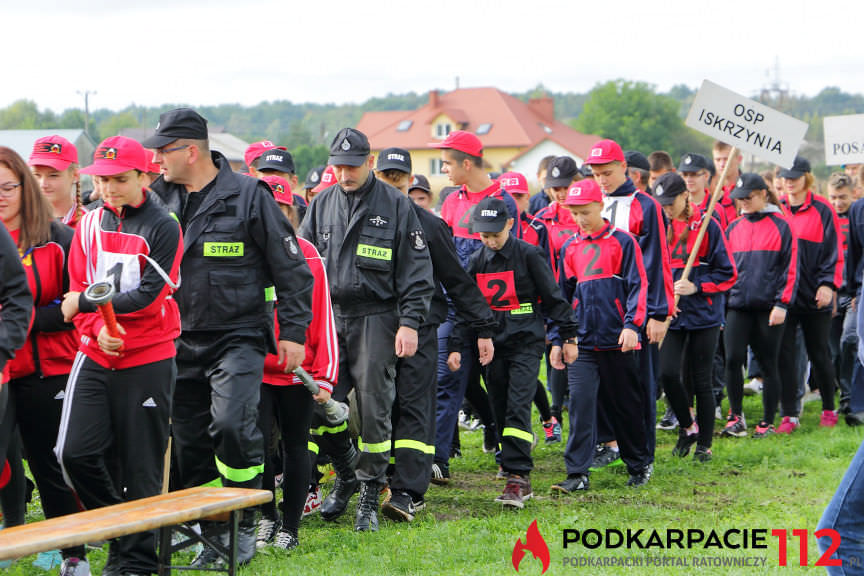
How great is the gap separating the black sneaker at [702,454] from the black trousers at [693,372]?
0.11ft

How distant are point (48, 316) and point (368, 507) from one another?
236 cm

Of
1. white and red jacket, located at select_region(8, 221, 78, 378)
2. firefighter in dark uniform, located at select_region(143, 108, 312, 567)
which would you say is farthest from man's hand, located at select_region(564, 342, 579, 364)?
white and red jacket, located at select_region(8, 221, 78, 378)

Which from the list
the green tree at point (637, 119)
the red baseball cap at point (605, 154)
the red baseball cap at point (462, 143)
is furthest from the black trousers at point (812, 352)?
the green tree at point (637, 119)

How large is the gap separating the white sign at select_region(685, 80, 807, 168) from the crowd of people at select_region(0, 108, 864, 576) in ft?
2.04

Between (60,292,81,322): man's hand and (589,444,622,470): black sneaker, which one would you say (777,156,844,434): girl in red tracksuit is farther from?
(60,292,81,322): man's hand

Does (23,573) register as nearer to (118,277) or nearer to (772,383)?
(118,277)

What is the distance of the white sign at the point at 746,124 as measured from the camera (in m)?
8.88

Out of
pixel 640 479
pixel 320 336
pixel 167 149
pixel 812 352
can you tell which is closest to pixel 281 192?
pixel 320 336

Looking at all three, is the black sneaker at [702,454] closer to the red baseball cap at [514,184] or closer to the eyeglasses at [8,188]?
the red baseball cap at [514,184]

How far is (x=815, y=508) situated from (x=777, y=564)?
5.21ft

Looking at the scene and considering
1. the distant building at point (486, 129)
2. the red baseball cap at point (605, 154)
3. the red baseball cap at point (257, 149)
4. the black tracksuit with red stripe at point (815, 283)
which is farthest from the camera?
the distant building at point (486, 129)

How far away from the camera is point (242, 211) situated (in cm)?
580

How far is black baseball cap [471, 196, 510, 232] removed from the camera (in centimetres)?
773

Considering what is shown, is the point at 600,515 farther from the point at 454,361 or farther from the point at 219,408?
the point at 219,408
